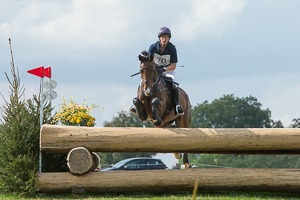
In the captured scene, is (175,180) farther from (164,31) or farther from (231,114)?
(231,114)

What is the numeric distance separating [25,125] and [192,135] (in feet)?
10.3

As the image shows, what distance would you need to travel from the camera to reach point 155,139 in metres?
13.3

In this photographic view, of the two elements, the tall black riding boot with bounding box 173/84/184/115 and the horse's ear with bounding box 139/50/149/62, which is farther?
the tall black riding boot with bounding box 173/84/184/115

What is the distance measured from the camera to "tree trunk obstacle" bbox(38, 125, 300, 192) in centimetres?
1330

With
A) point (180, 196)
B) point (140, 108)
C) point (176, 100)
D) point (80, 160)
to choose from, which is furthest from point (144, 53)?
point (180, 196)

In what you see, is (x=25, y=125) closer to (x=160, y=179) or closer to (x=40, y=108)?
(x=40, y=108)

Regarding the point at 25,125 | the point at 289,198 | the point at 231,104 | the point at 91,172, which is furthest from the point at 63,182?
the point at 231,104

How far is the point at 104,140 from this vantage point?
523 inches

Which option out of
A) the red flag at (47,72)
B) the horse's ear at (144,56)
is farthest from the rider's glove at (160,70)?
the red flag at (47,72)

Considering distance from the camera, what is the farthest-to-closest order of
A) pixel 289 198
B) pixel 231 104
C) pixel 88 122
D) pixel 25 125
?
1. pixel 231 104
2. pixel 88 122
3. pixel 25 125
4. pixel 289 198

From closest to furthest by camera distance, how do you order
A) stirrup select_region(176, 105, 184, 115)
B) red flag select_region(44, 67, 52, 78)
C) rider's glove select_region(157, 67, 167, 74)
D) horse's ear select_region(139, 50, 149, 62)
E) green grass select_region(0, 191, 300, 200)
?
green grass select_region(0, 191, 300, 200)
horse's ear select_region(139, 50, 149, 62)
rider's glove select_region(157, 67, 167, 74)
stirrup select_region(176, 105, 184, 115)
red flag select_region(44, 67, 52, 78)

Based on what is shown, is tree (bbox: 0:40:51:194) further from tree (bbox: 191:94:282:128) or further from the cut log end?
tree (bbox: 191:94:282:128)

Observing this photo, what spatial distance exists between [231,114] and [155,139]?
63.5 meters

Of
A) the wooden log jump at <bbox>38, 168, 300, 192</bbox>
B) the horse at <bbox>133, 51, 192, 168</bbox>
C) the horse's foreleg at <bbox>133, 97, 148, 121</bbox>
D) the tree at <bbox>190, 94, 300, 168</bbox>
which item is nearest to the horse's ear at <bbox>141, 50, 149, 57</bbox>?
the horse at <bbox>133, 51, 192, 168</bbox>
